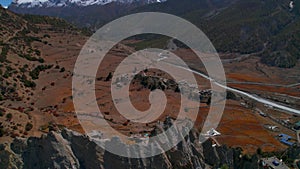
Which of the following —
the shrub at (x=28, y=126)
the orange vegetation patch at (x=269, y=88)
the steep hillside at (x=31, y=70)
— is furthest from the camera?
the orange vegetation patch at (x=269, y=88)

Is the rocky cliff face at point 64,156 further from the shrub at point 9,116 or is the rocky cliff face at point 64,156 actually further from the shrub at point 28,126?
the shrub at point 9,116

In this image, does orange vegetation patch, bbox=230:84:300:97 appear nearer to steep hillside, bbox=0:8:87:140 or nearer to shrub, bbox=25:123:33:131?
steep hillside, bbox=0:8:87:140

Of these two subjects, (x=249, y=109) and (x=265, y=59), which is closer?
(x=249, y=109)

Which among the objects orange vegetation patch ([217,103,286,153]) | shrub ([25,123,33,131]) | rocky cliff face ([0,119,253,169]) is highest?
shrub ([25,123,33,131])

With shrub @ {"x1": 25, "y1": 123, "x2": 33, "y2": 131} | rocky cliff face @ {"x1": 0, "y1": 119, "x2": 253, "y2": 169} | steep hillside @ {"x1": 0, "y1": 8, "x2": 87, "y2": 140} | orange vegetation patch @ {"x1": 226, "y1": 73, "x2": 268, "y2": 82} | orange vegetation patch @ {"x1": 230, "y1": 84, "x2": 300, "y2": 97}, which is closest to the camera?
rocky cliff face @ {"x1": 0, "y1": 119, "x2": 253, "y2": 169}

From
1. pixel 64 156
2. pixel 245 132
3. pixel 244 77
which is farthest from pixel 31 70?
pixel 244 77

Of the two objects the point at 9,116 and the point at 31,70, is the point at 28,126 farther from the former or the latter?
the point at 31,70

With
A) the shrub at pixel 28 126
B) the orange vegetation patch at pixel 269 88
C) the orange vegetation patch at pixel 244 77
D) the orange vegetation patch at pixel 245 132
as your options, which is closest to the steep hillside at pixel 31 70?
the shrub at pixel 28 126

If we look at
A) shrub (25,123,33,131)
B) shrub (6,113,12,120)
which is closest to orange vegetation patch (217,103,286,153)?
shrub (25,123,33,131)

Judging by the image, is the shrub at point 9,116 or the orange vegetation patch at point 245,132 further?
the orange vegetation patch at point 245,132

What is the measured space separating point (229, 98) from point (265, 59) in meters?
71.0

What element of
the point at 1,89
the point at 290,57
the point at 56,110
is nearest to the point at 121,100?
the point at 56,110

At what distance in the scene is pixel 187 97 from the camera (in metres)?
67.7

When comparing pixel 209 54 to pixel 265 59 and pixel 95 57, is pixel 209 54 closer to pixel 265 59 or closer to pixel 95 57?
pixel 265 59
